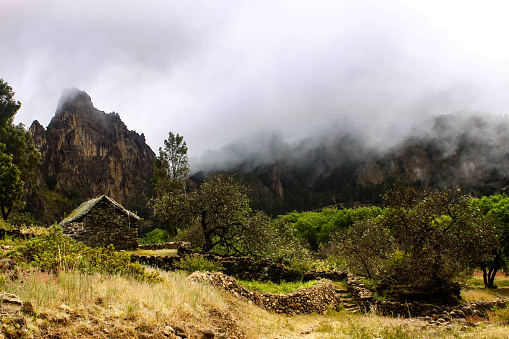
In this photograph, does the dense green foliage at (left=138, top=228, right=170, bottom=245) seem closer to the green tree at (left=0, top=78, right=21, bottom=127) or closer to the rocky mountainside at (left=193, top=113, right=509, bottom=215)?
the green tree at (left=0, top=78, right=21, bottom=127)

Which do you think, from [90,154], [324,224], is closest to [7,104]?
[324,224]

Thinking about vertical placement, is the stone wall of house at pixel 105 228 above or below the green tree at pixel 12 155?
below

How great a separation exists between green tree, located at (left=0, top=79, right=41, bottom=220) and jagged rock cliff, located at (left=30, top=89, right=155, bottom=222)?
54592 mm

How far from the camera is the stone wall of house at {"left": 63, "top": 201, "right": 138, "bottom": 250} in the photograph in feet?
66.9

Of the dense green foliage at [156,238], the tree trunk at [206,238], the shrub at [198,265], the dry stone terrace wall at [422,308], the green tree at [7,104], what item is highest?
the green tree at [7,104]

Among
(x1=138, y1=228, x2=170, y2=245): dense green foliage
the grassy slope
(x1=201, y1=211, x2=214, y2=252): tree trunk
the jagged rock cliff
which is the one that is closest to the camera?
the grassy slope

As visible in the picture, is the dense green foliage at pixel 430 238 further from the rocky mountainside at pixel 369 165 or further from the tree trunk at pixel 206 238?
the rocky mountainside at pixel 369 165

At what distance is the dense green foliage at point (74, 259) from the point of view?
723 centimetres

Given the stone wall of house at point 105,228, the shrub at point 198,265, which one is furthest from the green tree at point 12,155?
the shrub at point 198,265

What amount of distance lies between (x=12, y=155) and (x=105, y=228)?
20.5m

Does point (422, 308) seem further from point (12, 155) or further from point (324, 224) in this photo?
point (324, 224)

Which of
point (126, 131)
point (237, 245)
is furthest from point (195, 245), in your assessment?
point (126, 131)

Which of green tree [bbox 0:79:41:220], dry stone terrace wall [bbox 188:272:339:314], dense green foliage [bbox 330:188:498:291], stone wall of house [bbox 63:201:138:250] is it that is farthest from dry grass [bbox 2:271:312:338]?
green tree [bbox 0:79:41:220]

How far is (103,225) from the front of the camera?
21.3 m
